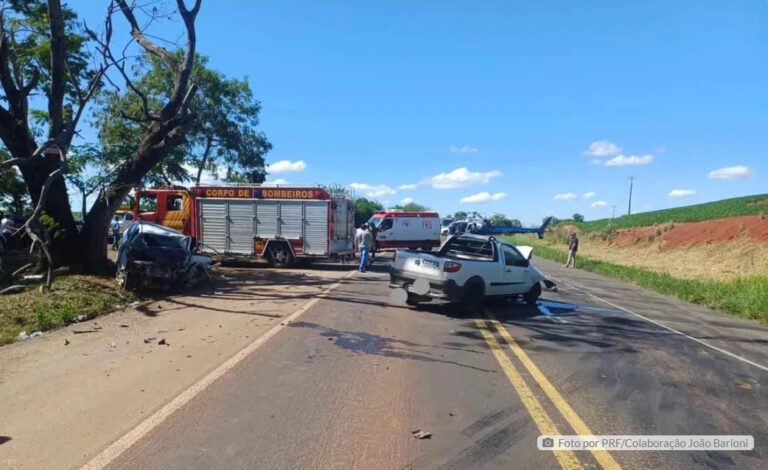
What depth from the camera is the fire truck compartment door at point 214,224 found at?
20812 mm

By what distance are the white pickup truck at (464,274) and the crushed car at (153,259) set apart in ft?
16.3

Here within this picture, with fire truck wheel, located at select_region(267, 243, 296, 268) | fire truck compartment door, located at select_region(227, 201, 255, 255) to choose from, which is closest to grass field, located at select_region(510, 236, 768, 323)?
fire truck wheel, located at select_region(267, 243, 296, 268)

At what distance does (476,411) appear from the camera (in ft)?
17.3

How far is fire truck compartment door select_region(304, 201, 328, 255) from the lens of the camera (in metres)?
20.3

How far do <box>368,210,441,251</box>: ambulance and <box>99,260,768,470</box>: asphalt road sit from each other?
2128 centimetres

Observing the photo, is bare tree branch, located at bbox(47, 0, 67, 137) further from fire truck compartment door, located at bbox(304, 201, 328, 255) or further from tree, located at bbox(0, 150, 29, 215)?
fire truck compartment door, located at bbox(304, 201, 328, 255)

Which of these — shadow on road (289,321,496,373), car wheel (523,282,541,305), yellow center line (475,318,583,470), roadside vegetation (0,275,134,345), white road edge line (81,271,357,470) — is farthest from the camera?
car wheel (523,282,541,305)

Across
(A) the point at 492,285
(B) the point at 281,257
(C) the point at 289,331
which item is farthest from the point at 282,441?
(B) the point at 281,257

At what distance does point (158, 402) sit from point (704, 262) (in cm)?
3500

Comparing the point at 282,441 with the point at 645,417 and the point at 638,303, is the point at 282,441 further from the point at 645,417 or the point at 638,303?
the point at 638,303

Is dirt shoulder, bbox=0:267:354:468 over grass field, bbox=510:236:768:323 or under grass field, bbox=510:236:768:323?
under

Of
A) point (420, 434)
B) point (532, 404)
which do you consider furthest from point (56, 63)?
point (532, 404)

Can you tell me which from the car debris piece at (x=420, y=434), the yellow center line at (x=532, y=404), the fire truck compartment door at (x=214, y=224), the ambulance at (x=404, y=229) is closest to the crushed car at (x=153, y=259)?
the fire truck compartment door at (x=214, y=224)

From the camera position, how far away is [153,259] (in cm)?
1250
